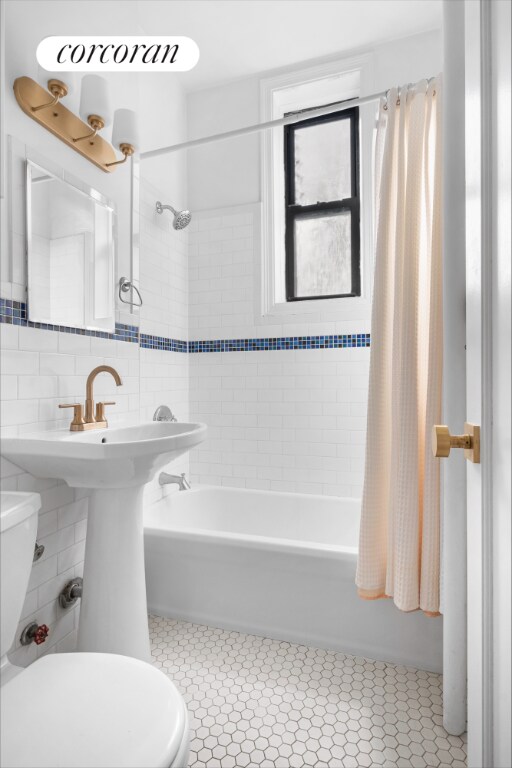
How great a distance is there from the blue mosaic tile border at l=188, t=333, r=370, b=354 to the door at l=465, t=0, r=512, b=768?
166 cm

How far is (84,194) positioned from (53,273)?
15.1 inches

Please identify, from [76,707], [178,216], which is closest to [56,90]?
[178,216]

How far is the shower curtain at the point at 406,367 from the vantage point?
57.5 inches

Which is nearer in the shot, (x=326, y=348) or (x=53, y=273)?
(x=53, y=273)

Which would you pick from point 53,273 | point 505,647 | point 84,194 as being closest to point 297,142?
point 84,194

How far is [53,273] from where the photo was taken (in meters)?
1.60

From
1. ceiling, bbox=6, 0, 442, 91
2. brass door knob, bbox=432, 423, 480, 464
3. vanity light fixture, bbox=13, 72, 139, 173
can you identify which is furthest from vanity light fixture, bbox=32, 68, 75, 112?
brass door knob, bbox=432, 423, 480, 464

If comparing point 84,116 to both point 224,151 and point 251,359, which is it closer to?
point 224,151

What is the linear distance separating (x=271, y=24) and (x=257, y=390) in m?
1.93

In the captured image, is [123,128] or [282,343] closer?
[123,128]

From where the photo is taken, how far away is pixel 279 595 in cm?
173

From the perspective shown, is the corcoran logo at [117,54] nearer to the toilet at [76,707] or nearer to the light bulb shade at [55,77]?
the light bulb shade at [55,77]

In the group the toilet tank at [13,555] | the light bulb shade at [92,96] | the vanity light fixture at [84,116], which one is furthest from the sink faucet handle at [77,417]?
the light bulb shade at [92,96]

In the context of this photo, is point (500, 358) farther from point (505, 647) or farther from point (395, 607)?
point (395, 607)
